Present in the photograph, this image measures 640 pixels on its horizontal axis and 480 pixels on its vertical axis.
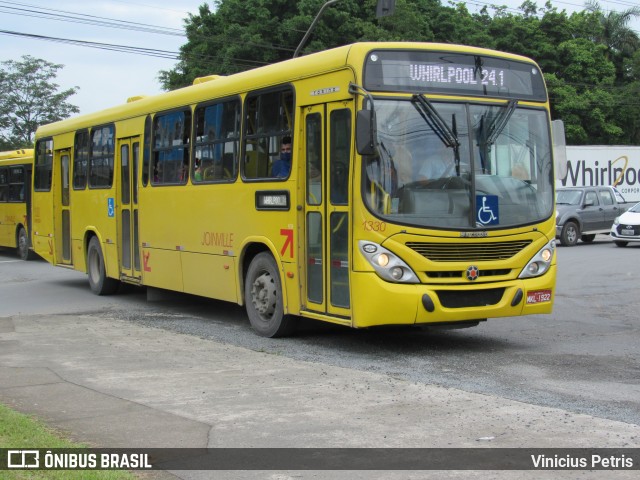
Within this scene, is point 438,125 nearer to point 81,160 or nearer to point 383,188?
point 383,188

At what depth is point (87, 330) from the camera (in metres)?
12.3

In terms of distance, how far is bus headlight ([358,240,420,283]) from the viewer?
9.41 metres

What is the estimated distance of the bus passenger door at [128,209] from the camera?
15.1 m

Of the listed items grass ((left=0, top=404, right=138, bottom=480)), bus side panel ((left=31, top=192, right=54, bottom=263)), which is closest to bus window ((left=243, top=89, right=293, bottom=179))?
grass ((left=0, top=404, right=138, bottom=480))

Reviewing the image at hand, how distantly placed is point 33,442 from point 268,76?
6.34 m

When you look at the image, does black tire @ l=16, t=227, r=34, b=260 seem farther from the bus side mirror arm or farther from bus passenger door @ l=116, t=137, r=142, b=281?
the bus side mirror arm

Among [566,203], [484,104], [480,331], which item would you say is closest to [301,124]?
[484,104]

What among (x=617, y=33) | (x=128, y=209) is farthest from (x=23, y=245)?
(x=617, y=33)

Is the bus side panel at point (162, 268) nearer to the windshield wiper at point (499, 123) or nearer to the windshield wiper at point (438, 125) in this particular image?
the windshield wiper at point (438, 125)

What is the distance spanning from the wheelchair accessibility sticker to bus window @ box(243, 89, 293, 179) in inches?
96.5

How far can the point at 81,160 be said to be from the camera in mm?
17547

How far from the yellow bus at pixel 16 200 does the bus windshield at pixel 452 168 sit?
18984 mm

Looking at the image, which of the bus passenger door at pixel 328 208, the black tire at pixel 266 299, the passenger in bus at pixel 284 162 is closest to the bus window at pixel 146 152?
the black tire at pixel 266 299

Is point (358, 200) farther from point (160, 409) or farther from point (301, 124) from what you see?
point (160, 409)
